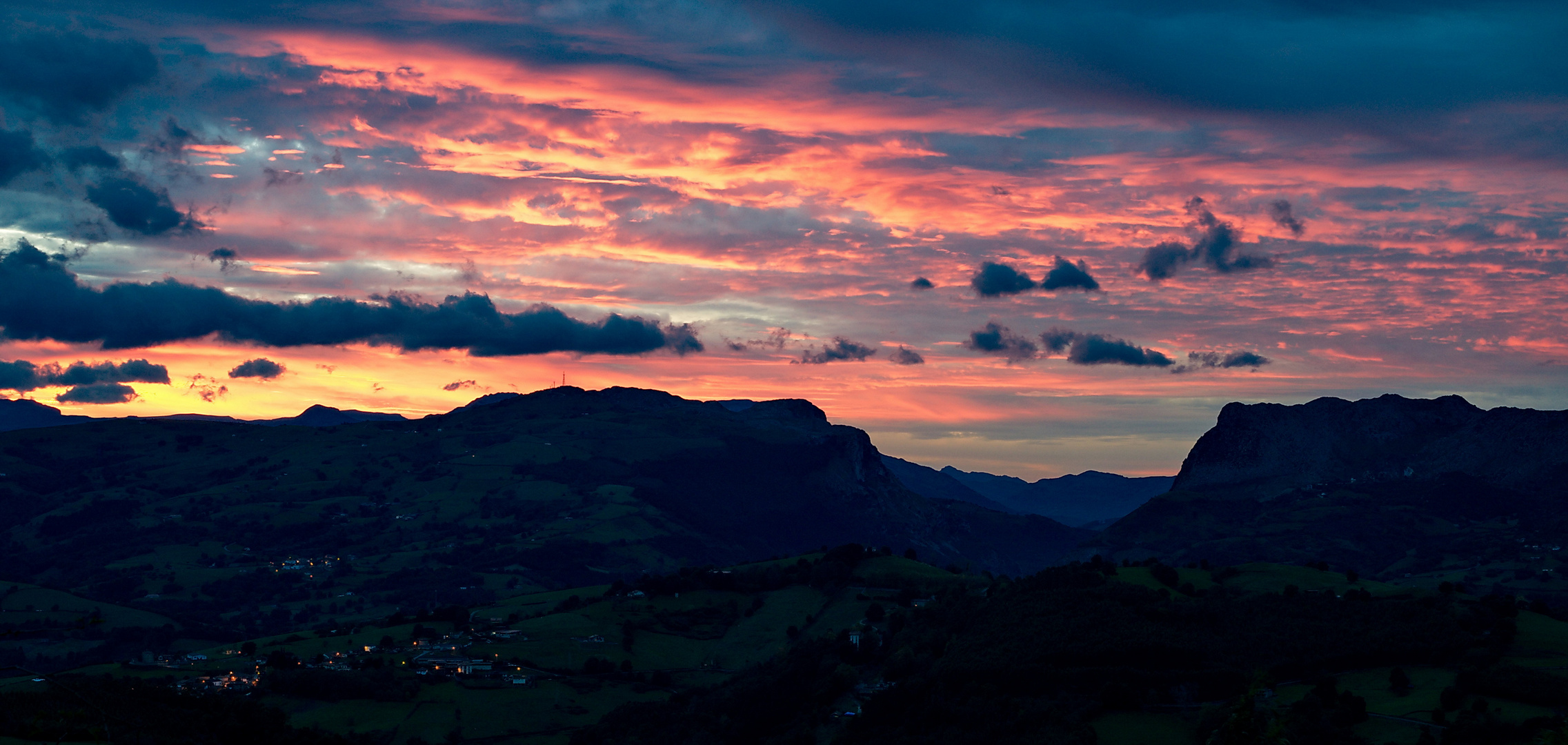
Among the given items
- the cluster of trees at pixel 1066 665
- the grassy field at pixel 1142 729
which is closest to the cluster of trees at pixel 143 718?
the cluster of trees at pixel 1066 665

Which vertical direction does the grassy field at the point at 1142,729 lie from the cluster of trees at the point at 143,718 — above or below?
below

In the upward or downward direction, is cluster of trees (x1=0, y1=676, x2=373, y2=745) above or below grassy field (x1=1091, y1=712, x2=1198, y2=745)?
above

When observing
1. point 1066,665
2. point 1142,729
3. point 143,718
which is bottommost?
point 1142,729

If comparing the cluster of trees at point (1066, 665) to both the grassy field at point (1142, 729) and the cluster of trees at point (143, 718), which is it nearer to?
the grassy field at point (1142, 729)

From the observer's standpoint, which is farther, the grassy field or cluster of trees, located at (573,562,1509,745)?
cluster of trees, located at (573,562,1509,745)

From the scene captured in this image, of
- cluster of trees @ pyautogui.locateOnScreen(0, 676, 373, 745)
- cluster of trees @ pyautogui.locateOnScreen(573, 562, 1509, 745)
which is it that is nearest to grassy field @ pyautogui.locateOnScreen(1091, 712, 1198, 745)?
cluster of trees @ pyautogui.locateOnScreen(573, 562, 1509, 745)

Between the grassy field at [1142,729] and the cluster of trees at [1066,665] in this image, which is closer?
the grassy field at [1142,729]

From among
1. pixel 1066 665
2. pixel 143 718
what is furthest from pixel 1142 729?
pixel 143 718

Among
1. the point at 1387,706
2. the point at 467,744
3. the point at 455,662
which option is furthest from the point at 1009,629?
the point at 455,662

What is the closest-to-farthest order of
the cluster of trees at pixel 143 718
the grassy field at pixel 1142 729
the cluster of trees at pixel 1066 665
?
the cluster of trees at pixel 143 718
the grassy field at pixel 1142 729
the cluster of trees at pixel 1066 665

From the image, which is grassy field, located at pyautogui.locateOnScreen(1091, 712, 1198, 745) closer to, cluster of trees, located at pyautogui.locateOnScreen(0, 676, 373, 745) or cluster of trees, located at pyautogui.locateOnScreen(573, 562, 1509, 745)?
cluster of trees, located at pyautogui.locateOnScreen(573, 562, 1509, 745)

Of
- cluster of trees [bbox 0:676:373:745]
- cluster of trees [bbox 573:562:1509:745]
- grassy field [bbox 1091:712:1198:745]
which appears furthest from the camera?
cluster of trees [bbox 573:562:1509:745]

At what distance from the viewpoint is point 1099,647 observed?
480 ft

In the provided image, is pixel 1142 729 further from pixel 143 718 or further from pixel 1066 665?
pixel 143 718
